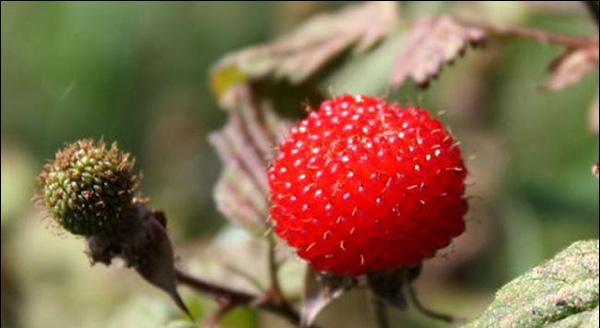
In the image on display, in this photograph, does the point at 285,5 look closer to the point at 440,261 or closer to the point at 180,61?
the point at 180,61

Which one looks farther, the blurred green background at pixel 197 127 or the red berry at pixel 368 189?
the blurred green background at pixel 197 127

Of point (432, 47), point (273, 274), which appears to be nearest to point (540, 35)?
point (432, 47)

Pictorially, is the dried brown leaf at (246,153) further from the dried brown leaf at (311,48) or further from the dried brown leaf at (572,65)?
the dried brown leaf at (572,65)

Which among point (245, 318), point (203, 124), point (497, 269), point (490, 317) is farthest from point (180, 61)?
point (490, 317)

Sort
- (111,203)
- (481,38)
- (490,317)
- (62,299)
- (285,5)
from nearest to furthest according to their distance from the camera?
(490,317) < (111,203) < (481,38) < (62,299) < (285,5)

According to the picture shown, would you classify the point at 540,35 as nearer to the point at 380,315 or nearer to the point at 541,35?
Answer: the point at 541,35

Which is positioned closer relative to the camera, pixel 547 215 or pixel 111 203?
pixel 111 203

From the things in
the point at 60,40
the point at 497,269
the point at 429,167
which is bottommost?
the point at 497,269

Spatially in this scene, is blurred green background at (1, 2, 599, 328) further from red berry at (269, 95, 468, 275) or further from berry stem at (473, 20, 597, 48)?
red berry at (269, 95, 468, 275)

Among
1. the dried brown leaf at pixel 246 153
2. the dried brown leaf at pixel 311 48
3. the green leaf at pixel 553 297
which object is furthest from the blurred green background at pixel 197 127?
the green leaf at pixel 553 297
